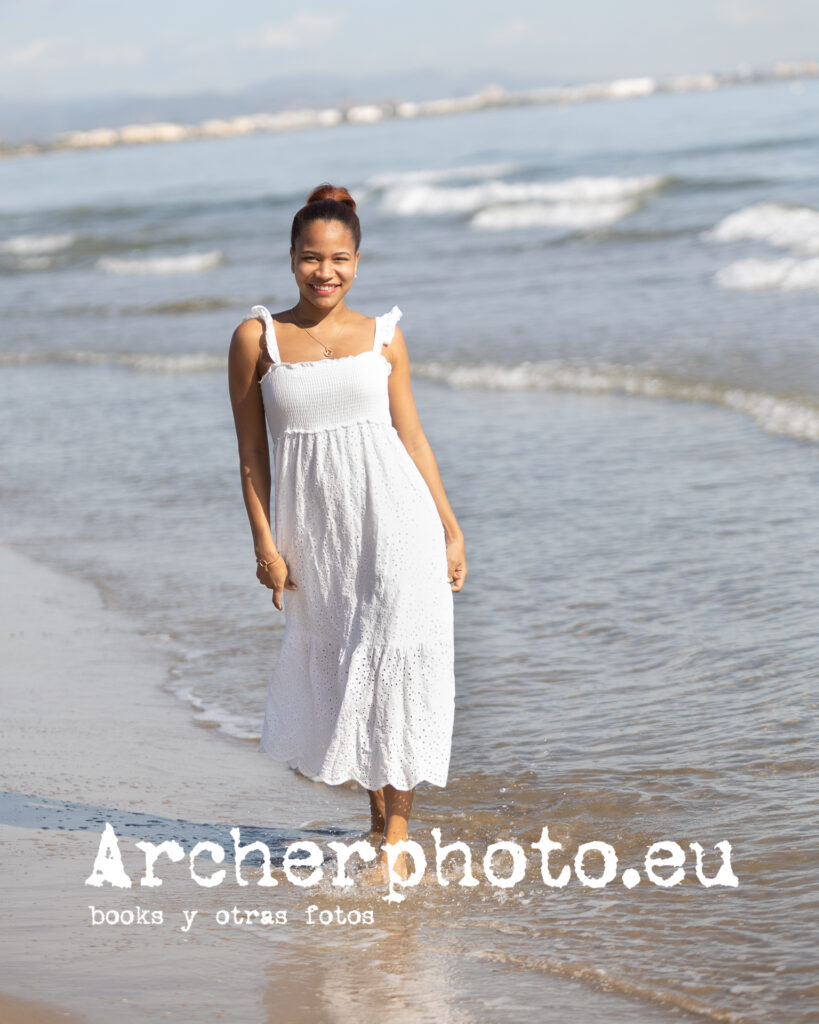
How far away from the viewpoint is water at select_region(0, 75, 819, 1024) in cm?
333

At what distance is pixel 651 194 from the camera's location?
24.8m

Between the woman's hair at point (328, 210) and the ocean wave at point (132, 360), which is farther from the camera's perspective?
the ocean wave at point (132, 360)

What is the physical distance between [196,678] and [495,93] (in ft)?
644

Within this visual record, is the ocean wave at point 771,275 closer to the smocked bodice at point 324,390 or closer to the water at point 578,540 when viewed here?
the water at point 578,540

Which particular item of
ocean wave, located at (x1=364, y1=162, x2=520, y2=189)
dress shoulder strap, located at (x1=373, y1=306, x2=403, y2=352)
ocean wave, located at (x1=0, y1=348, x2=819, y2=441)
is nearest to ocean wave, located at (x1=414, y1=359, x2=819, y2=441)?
ocean wave, located at (x1=0, y1=348, x2=819, y2=441)

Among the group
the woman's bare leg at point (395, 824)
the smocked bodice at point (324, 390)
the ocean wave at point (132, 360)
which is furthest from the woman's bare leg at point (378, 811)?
the ocean wave at point (132, 360)

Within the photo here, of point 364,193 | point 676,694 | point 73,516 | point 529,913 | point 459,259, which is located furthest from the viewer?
point 364,193

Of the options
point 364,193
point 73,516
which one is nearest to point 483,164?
point 364,193

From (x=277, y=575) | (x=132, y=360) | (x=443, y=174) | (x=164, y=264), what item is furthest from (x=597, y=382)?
(x=443, y=174)

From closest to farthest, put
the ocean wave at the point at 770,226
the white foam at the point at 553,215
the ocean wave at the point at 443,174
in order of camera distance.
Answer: the ocean wave at the point at 770,226 < the white foam at the point at 553,215 < the ocean wave at the point at 443,174

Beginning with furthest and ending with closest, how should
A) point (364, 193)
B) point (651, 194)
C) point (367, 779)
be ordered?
1. point (364, 193)
2. point (651, 194)
3. point (367, 779)

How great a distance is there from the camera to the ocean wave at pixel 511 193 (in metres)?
25.5

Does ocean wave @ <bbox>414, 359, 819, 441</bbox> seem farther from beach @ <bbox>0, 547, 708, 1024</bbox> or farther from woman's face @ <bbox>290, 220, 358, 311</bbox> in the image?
woman's face @ <bbox>290, 220, 358, 311</bbox>

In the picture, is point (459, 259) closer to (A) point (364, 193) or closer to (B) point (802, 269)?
(B) point (802, 269)
